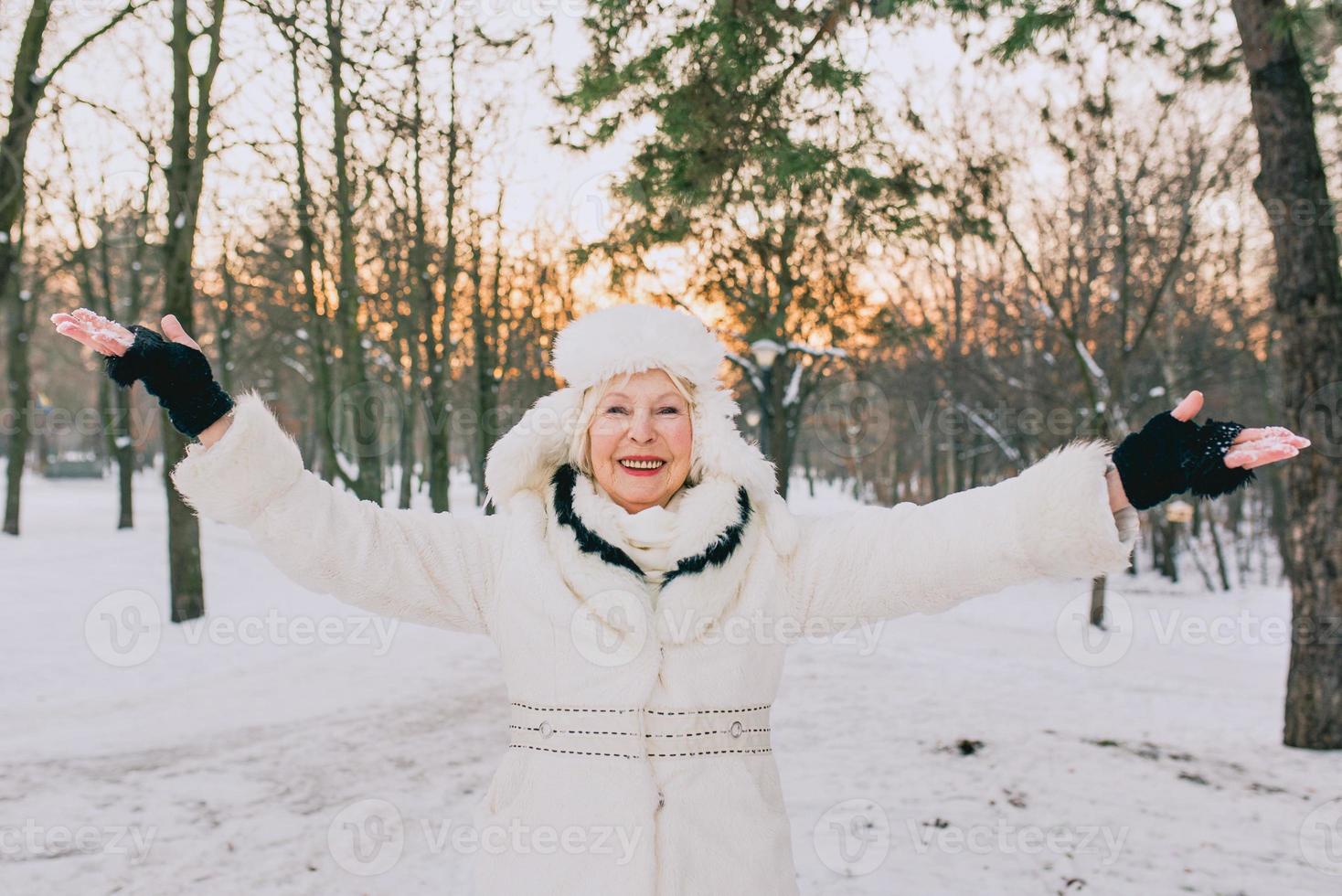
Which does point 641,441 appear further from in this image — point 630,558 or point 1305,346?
point 1305,346

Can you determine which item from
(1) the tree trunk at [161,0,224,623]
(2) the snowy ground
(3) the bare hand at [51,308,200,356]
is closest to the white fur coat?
(3) the bare hand at [51,308,200,356]

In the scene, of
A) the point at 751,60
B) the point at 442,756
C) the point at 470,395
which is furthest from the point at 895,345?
the point at 470,395

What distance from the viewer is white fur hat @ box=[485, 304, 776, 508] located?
2.14 meters

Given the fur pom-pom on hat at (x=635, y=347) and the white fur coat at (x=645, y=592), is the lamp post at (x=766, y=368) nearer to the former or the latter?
the fur pom-pom on hat at (x=635, y=347)

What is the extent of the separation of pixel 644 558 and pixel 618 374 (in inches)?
18.2

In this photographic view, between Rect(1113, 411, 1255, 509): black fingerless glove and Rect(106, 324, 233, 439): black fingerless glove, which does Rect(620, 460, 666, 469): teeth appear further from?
Rect(1113, 411, 1255, 509): black fingerless glove

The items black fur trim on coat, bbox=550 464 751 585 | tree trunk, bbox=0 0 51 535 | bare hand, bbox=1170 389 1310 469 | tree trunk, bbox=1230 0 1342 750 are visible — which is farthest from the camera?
tree trunk, bbox=0 0 51 535

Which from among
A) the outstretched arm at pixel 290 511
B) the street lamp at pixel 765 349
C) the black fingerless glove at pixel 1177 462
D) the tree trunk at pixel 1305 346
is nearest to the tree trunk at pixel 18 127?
the outstretched arm at pixel 290 511

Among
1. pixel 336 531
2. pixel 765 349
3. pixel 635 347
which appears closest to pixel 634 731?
pixel 336 531

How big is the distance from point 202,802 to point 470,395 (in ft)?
98.9

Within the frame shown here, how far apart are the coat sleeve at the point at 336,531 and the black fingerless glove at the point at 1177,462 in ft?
4.50

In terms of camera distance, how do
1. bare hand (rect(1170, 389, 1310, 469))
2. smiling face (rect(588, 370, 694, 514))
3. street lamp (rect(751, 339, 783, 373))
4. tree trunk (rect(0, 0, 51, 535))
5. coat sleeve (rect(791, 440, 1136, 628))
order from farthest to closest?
street lamp (rect(751, 339, 783, 373)), tree trunk (rect(0, 0, 51, 535)), smiling face (rect(588, 370, 694, 514)), coat sleeve (rect(791, 440, 1136, 628)), bare hand (rect(1170, 389, 1310, 469))

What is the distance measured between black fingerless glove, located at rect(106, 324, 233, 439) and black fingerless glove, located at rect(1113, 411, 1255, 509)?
1.80m

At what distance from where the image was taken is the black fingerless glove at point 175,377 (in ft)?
5.41
